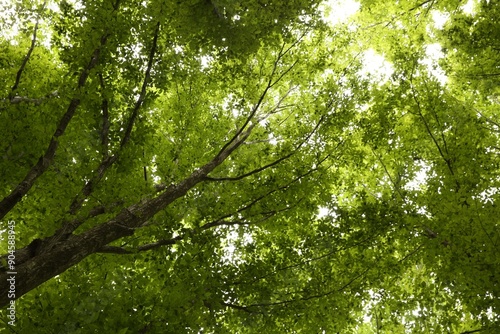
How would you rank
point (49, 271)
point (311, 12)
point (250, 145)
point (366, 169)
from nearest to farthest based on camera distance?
point (49, 271) → point (311, 12) → point (366, 169) → point (250, 145)

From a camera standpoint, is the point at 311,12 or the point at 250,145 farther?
the point at 250,145

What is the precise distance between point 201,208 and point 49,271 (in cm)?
248

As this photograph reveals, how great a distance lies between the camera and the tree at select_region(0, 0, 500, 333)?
13.3ft

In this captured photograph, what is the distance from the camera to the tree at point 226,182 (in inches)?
159

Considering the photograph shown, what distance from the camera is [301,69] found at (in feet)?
24.9

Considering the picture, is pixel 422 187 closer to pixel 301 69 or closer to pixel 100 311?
pixel 301 69

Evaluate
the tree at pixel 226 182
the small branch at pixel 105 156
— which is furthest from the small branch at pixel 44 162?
the small branch at pixel 105 156

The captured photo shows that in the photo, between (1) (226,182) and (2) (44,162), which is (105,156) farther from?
(1) (226,182)

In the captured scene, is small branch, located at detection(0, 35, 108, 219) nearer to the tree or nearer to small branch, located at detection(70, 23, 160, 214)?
the tree

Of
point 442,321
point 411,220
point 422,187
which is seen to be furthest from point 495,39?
point 442,321

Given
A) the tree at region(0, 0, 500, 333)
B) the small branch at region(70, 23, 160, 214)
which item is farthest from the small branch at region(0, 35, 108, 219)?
the small branch at region(70, 23, 160, 214)

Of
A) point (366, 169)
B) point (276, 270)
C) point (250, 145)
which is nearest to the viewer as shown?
point (276, 270)

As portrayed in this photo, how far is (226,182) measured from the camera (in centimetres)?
659

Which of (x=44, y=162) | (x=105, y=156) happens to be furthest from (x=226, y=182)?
(x=44, y=162)
